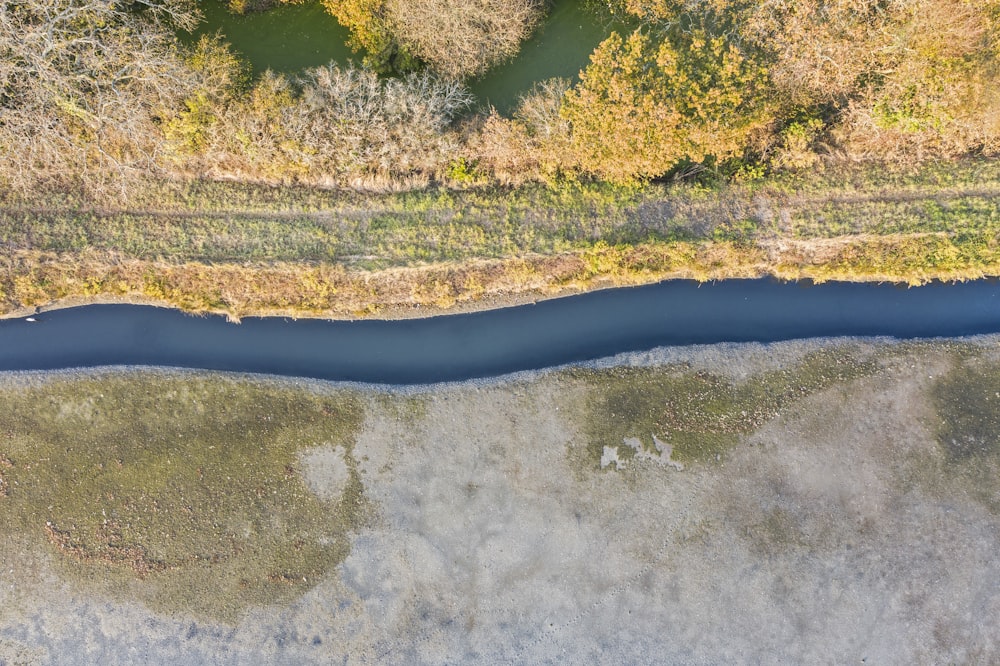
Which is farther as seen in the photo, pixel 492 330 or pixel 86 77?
pixel 492 330

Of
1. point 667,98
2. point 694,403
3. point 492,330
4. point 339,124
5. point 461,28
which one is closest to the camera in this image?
point 667,98

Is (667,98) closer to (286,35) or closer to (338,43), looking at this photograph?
(338,43)


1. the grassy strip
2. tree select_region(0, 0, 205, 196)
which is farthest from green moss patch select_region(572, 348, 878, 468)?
tree select_region(0, 0, 205, 196)

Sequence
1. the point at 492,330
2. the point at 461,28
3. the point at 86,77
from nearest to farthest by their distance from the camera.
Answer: the point at 86,77, the point at 461,28, the point at 492,330

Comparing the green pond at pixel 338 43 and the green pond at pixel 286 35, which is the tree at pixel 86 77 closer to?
the green pond at pixel 286 35

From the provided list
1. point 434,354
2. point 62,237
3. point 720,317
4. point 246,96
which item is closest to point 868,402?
point 720,317

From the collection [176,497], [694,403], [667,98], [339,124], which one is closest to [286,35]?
[339,124]

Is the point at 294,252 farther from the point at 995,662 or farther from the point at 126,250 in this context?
the point at 995,662
